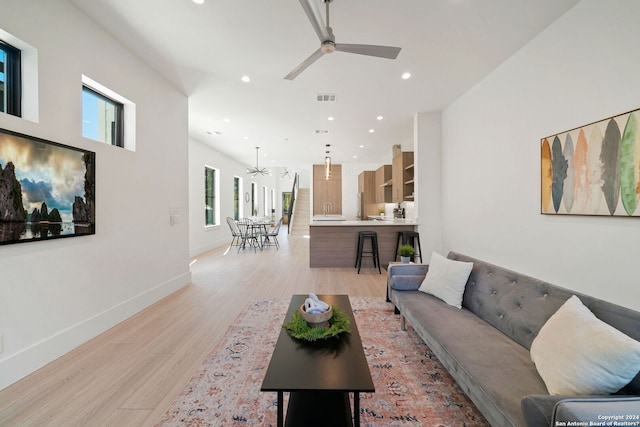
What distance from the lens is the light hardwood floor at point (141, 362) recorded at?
5.52 feet

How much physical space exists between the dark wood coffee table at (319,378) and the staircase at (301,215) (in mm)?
9855

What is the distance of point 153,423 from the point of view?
159cm

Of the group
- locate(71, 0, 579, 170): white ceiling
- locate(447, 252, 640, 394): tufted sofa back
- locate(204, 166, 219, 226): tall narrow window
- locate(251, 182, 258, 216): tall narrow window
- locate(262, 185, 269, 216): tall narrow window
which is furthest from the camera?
locate(262, 185, 269, 216): tall narrow window

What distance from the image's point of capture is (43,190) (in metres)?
2.16

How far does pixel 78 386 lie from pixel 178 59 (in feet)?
11.5

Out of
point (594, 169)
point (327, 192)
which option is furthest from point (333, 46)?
point (327, 192)

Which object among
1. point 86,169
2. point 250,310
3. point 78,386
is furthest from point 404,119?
point 78,386

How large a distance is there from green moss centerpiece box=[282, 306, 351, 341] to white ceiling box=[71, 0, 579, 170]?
2692 millimetres

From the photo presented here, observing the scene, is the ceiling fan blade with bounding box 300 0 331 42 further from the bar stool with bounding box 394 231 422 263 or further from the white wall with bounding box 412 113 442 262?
the bar stool with bounding box 394 231 422 263

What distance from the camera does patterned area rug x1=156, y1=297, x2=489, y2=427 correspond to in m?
1.62

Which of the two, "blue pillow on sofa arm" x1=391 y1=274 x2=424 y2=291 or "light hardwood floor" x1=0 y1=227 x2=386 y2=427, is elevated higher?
"blue pillow on sofa arm" x1=391 y1=274 x2=424 y2=291

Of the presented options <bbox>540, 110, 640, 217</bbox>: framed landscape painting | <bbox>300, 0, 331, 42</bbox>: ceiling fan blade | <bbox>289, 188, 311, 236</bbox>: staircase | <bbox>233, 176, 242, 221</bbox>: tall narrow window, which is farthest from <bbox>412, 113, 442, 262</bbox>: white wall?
<bbox>233, 176, 242, 221</bbox>: tall narrow window

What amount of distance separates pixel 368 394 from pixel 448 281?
4.43 feet

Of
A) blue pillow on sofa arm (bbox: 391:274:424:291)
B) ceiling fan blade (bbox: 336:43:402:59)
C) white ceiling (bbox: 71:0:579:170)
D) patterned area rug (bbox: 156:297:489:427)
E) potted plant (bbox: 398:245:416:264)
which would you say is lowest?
patterned area rug (bbox: 156:297:489:427)
